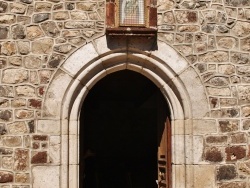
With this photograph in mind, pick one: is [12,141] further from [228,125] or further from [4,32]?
[228,125]

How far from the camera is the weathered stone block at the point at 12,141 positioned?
5.16m

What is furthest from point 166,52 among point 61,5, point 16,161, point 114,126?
point 114,126

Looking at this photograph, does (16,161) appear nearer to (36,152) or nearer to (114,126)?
(36,152)

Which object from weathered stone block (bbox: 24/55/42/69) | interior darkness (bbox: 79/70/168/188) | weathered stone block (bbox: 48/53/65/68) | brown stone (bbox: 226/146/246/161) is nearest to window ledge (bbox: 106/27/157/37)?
weathered stone block (bbox: 48/53/65/68)

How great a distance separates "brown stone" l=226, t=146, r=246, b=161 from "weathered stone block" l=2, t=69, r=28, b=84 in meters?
2.56

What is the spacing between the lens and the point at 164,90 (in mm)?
5594

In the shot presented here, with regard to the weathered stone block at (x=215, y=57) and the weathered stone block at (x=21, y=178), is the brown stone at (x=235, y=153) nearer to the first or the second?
the weathered stone block at (x=215, y=57)

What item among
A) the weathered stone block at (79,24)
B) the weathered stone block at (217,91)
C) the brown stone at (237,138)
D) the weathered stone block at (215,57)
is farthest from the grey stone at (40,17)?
the brown stone at (237,138)

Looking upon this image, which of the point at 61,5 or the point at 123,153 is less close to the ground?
the point at 61,5

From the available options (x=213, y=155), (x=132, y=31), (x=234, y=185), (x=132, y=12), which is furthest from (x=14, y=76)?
(x=234, y=185)

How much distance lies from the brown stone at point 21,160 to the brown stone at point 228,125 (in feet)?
7.61

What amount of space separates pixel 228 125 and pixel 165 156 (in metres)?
0.91

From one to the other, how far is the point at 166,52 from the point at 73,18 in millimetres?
1189

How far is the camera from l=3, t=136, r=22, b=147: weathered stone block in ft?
16.9
